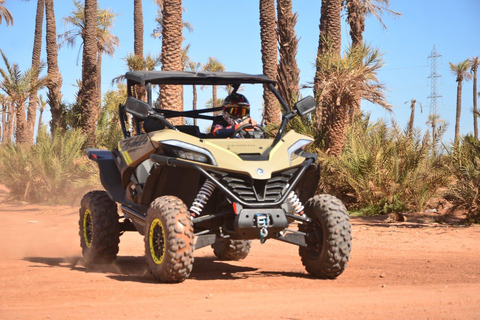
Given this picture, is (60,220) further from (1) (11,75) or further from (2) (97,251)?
(1) (11,75)

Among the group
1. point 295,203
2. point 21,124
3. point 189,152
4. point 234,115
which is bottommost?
point 295,203

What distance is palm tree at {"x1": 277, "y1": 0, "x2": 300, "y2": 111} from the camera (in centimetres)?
2023

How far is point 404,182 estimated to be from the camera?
15.3 meters

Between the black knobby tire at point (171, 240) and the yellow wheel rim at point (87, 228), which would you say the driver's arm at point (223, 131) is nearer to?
the black knobby tire at point (171, 240)

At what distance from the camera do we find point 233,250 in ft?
30.9

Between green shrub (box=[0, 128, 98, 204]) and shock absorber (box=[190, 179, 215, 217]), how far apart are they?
1357 cm

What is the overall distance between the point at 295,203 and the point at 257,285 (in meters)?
0.98

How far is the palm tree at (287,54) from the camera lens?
2023 centimetres

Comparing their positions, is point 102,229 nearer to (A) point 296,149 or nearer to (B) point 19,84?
(A) point 296,149

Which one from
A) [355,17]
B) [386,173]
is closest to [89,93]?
[355,17]

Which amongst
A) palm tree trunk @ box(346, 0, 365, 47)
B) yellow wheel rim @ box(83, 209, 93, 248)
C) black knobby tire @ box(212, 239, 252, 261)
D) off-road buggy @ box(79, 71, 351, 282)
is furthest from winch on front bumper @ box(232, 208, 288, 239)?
palm tree trunk @ box(346, 0, 365, 47)

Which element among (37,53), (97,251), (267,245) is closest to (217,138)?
(97,251)

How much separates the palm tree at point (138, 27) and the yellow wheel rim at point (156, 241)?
103ft

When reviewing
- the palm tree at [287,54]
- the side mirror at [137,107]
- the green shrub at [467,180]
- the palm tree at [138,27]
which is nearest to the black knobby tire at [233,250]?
the side mirror at [137,107]
